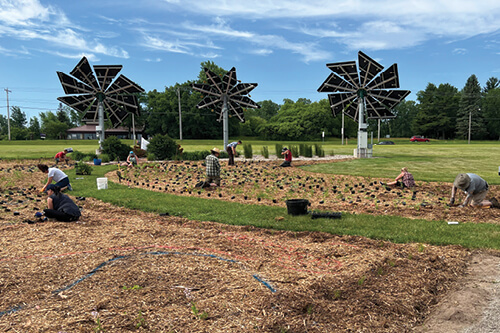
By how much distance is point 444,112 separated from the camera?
85.7 metres

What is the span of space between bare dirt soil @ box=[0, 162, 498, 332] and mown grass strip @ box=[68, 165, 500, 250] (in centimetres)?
44

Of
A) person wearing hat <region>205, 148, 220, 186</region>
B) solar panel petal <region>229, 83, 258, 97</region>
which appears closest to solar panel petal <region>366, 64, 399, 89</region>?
solar panel petal <region>229, 83, 258, 97</region>

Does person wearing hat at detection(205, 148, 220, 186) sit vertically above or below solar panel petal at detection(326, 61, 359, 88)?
below

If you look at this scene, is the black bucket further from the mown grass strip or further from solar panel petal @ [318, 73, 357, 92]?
solar panel petal @ [318, 73, 357, 92]

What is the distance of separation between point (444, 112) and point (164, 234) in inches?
3737

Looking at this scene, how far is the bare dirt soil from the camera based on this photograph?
11.7ft

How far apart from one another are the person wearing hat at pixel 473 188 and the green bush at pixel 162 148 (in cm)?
1718

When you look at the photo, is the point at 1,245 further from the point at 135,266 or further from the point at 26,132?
the point at 26,132

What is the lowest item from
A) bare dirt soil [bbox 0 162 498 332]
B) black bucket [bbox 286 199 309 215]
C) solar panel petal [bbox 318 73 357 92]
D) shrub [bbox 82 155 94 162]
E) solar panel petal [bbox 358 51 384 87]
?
bare dirt soil [bbox 0 162 498 332]

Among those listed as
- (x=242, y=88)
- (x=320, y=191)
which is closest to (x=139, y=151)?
(x=242, y=88)

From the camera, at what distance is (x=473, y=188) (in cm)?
850

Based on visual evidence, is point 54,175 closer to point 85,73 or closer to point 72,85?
point 85,73

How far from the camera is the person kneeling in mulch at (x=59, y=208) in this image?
25.0 ft

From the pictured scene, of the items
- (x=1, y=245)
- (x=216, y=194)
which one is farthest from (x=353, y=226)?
(x=1, y=245)
